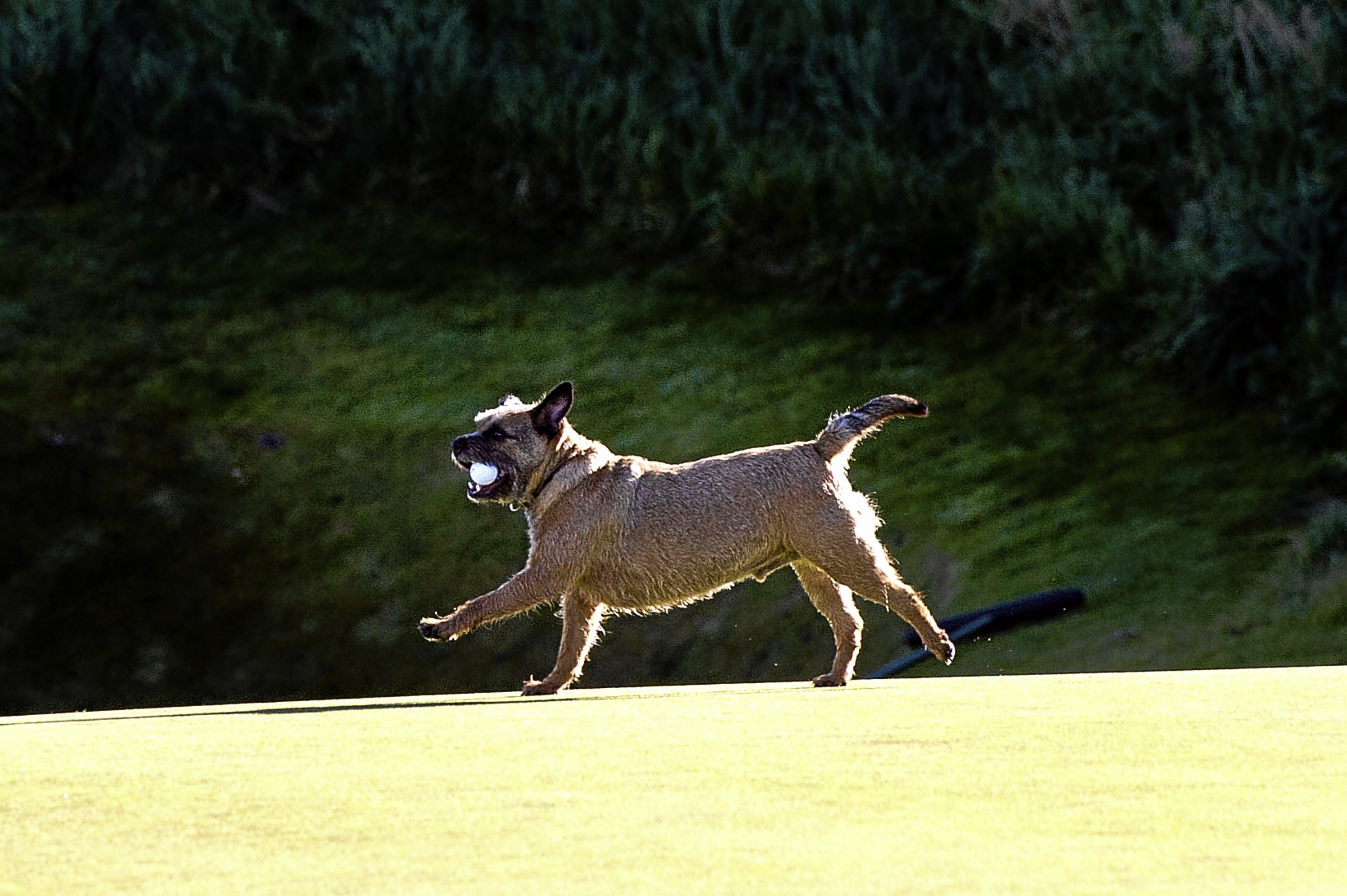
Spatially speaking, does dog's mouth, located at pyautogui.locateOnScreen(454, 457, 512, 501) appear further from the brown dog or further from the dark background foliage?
the dark background foliage

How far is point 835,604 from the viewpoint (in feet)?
34.1

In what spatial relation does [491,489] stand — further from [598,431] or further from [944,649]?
[598,431]

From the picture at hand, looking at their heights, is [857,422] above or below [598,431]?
above

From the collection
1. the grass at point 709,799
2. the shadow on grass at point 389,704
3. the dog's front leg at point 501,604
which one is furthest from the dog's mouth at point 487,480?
the grass at point 709,799

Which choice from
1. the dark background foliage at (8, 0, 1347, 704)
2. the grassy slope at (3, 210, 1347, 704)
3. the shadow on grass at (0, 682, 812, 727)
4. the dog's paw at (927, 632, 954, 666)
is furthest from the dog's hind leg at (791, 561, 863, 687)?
the dark background foliage at (8, 0, 1347, 704)

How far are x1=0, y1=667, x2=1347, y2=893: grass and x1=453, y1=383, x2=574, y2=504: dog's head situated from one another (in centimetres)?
202

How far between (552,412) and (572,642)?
3.49ft

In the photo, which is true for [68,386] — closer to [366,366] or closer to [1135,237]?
[366,366]

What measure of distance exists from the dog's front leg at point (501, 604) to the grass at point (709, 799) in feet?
4.12

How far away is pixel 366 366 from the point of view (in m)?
21.6

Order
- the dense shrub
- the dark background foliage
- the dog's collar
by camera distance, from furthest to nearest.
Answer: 1. the dense shrub
2. the dark background foliage
3. the dog's collar

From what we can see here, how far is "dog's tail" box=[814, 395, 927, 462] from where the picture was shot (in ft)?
33.1

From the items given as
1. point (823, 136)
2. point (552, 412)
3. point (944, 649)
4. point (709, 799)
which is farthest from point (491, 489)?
point (823, 136)

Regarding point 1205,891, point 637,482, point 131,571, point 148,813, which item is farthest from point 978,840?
point 131,571
